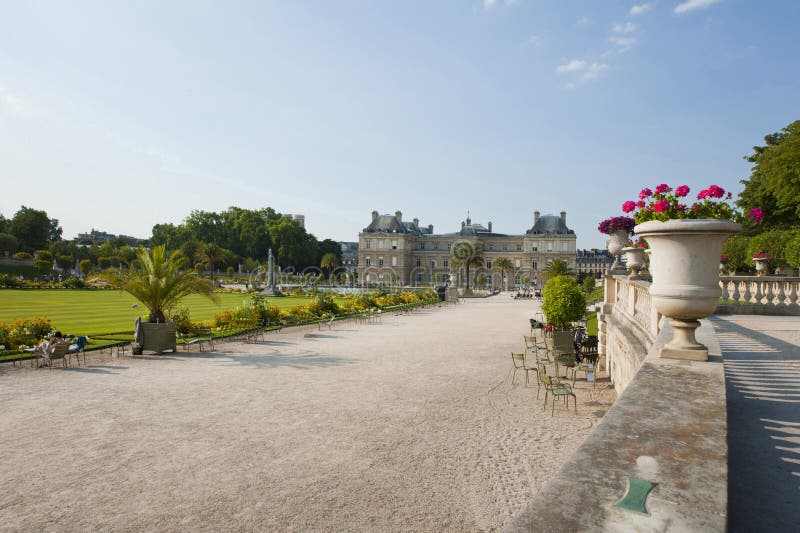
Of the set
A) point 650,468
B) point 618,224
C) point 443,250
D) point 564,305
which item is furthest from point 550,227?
point 650,468

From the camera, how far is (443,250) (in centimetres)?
11144

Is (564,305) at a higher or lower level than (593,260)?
lower

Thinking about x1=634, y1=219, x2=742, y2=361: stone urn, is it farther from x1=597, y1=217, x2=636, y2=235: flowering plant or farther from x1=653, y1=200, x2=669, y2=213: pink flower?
x1=597, y1=217, x2=636, y2=235: flowering plant

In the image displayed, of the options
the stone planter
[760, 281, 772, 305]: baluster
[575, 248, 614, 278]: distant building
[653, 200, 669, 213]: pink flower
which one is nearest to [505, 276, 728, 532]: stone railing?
[653, 200, 669, 213]: pink flower

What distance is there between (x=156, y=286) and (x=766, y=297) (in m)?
15.1

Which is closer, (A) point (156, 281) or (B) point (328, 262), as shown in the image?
(A) point (156, 281)

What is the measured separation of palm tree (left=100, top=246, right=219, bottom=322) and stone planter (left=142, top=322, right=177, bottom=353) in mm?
697

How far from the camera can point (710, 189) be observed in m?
6.36

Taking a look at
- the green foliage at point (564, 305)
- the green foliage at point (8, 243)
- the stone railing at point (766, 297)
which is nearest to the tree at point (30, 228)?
the green foliage at point (8, 243)

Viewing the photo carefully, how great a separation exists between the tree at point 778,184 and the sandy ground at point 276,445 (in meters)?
16.4

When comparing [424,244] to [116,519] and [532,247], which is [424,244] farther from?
[116,519]

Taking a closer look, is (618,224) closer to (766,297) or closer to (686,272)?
(766,297)

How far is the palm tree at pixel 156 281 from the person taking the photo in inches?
577

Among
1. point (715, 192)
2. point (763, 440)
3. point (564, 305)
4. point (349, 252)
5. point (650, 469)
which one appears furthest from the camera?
point (349, 252)
